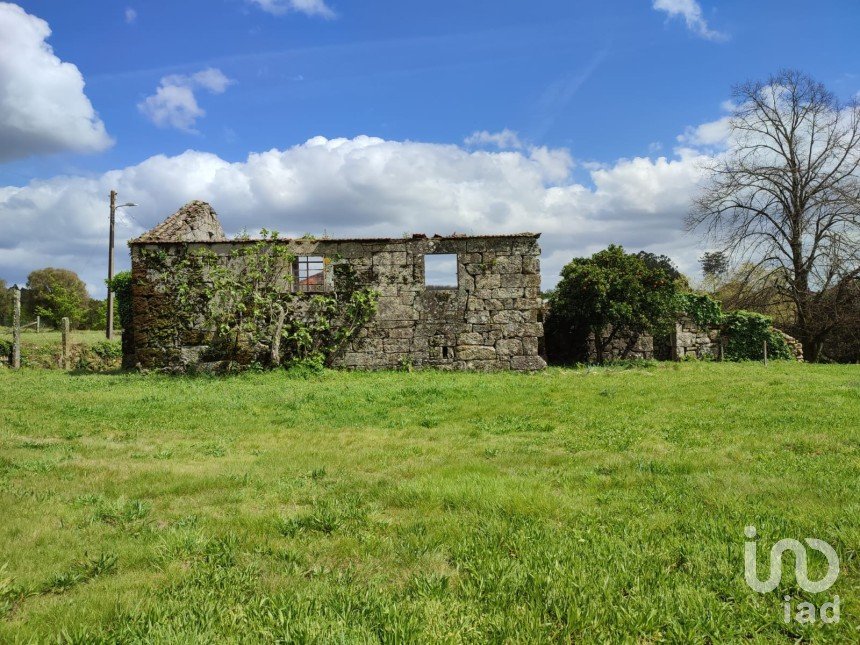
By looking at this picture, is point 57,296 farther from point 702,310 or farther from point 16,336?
point 702,310

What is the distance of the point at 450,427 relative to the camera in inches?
322

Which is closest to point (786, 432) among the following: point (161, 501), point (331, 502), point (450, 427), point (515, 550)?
point (450, 427)

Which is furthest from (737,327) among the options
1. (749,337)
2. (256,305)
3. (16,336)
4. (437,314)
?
(16,336)

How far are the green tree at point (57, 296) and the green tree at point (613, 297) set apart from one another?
3238 cm

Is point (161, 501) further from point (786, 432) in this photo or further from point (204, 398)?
point (786, 432)

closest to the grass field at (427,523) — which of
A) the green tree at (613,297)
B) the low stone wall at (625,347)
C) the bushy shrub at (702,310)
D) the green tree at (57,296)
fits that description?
the green tree at (613,297)

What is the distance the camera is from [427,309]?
15.7 metres

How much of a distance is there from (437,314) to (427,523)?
38.4ft

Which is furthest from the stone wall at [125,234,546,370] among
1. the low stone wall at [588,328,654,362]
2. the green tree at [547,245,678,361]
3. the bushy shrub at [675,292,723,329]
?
the bushy shrub at [675,292,723,329]

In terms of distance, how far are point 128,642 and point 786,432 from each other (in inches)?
287

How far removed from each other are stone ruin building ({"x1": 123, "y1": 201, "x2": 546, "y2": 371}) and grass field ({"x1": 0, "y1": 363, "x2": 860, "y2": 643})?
22.0 ft

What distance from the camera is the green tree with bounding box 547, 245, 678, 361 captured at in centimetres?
1694

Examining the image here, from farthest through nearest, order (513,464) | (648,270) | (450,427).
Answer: (648,270), (450,427), (513,464)

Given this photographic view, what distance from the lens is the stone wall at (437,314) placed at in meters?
15.6
